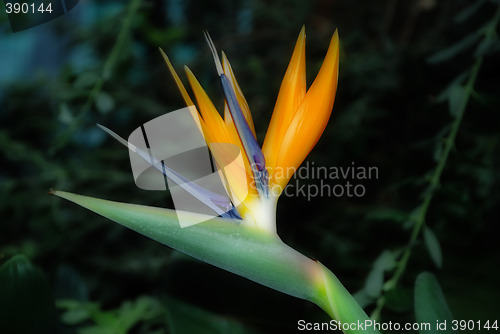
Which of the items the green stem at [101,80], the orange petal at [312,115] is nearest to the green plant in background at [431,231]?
the orange petal at [312,115]

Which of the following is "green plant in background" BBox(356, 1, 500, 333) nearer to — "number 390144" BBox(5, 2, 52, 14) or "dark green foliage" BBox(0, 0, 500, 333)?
"dark green foliage" BBox(0, 0, 500, 333)

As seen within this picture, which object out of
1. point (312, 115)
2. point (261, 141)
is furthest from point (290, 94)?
point (261, 141)

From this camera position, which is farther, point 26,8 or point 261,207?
point 26,8

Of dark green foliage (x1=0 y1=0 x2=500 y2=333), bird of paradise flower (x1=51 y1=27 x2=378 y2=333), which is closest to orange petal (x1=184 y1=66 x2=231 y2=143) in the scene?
bird of paradise flower (x1=51 y1=27 x2=378 y2=333)

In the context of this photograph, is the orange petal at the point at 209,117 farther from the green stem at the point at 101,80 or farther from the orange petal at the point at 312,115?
the green stem at the point at 101,80

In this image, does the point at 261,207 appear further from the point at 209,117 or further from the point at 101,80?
the point at 101,80

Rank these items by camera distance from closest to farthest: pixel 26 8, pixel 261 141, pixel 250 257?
pixel 250 257 → pixel 26 8 → pixel 261 141

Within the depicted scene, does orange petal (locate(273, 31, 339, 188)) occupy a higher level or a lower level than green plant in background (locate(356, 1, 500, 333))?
higher
